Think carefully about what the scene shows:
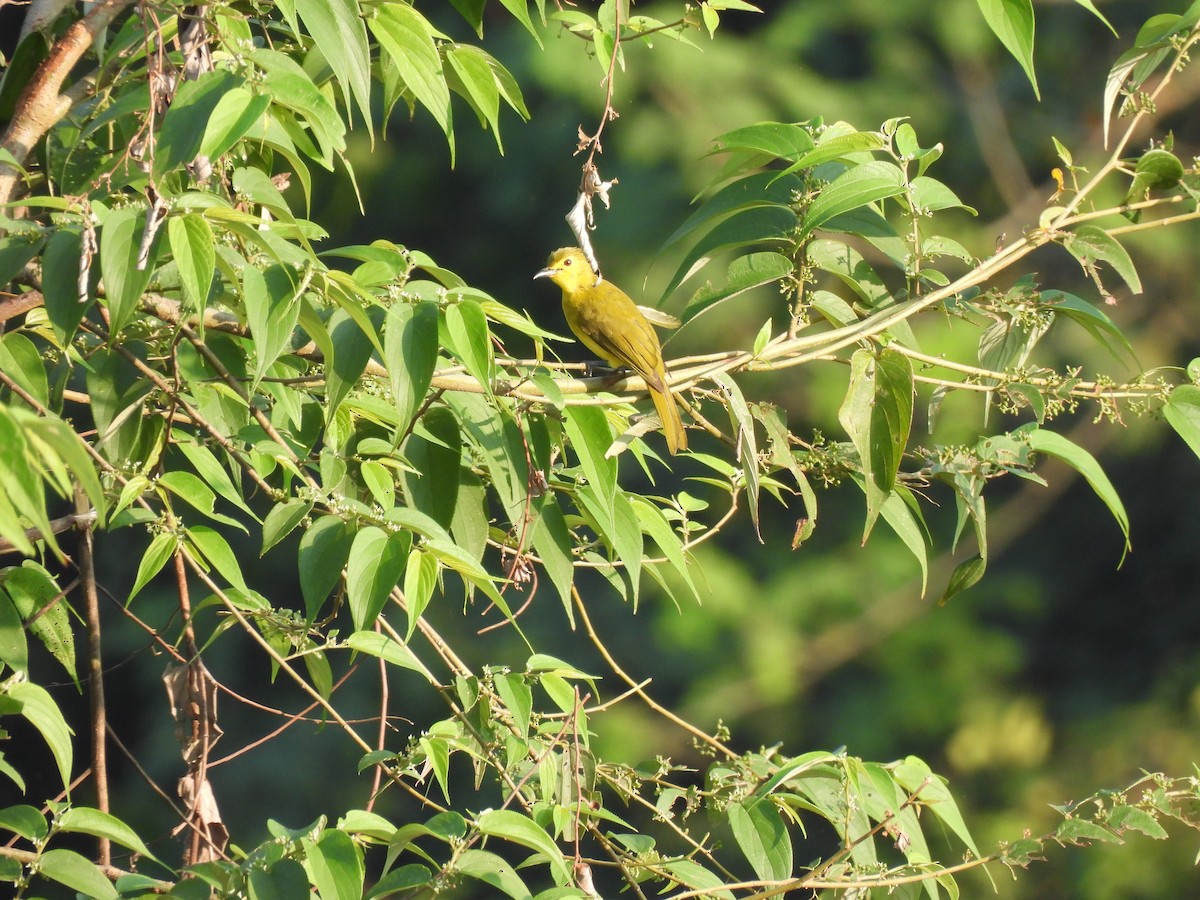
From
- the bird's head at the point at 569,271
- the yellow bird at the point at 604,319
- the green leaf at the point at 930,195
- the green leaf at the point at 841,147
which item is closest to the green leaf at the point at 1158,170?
the green leaf at the point at 930,195

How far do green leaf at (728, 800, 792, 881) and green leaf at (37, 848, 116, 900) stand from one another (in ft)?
2.12

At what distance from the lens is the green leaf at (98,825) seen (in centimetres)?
107

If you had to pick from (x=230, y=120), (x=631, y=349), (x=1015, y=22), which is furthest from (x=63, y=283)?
(x=631, y=349)

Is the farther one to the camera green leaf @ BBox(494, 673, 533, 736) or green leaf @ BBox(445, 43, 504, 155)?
green leaf @ BBox(445, 43, 504, 155)

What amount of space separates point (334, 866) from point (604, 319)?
1.89m

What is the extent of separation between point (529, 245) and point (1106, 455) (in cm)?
268

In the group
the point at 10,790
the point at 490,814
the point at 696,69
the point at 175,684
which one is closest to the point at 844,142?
the point at 490,814

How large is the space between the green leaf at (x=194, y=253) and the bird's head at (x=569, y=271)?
222cm

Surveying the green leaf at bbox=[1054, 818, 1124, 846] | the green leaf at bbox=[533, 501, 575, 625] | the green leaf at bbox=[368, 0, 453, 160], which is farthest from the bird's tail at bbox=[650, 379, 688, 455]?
the green leaf at bbox=[1054, 818, 1124, 846]

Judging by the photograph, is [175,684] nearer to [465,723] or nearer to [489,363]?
[465,723]

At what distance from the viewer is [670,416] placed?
1.64 metres

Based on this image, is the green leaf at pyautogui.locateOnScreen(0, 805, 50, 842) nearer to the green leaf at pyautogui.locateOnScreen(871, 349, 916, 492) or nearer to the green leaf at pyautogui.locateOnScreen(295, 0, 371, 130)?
the green leaf at pyautogui.locateOnScreen(295, 0, 371, 130)

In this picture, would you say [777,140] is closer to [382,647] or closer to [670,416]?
[670,416]

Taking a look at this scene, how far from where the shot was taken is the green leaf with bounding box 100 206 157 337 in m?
0.94
